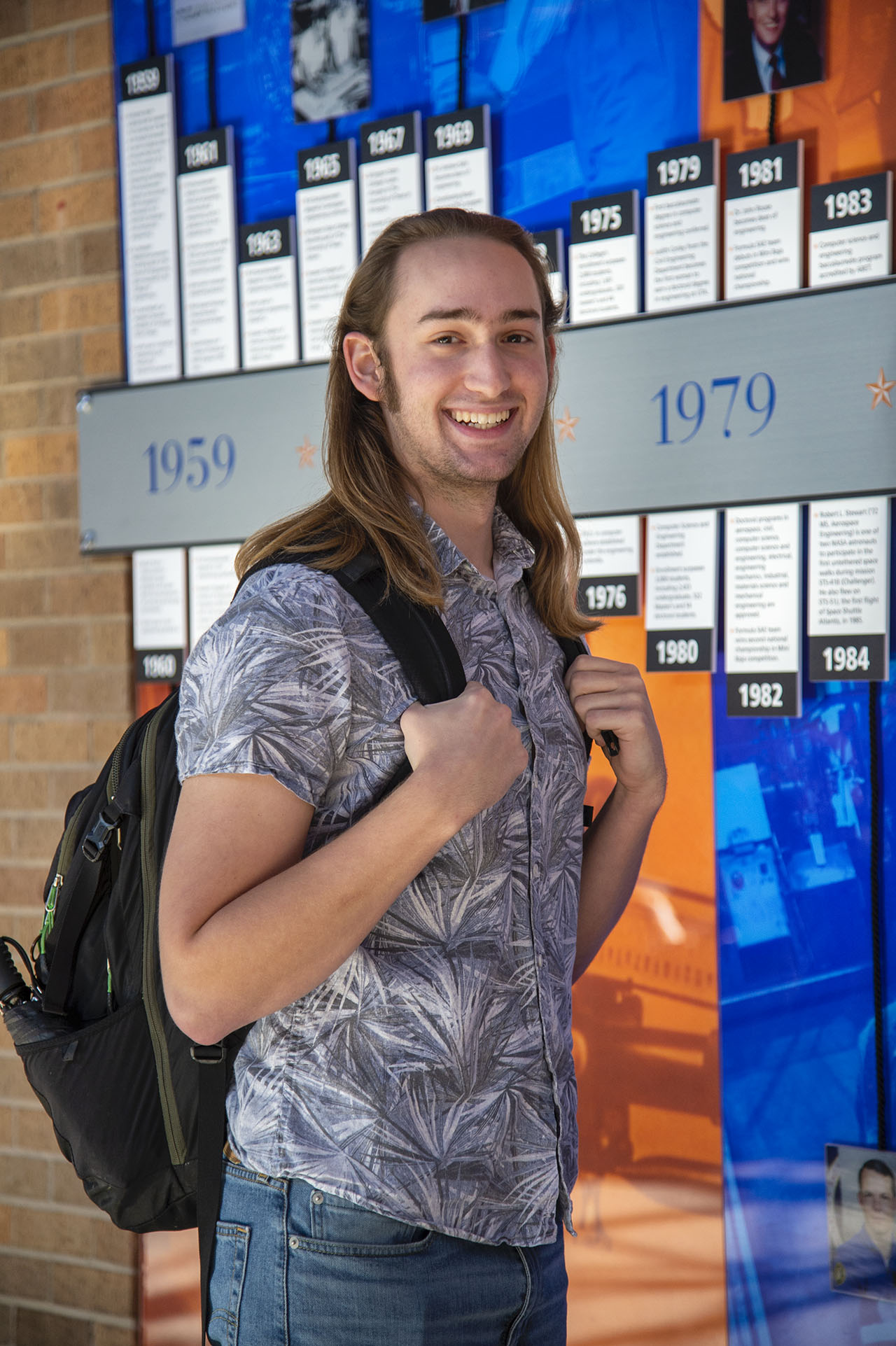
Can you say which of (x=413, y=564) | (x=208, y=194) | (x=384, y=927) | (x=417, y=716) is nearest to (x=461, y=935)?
(x=384, y=927)

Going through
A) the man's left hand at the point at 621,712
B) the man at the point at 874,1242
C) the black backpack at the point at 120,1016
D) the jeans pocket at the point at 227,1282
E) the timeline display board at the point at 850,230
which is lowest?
the man at the point at 874,1242

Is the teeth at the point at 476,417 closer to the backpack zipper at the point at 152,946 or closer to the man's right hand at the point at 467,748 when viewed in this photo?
the man's right hand at the point at 467,748

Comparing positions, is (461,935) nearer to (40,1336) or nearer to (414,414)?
(414,414)

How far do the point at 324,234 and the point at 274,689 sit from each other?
4.80ft

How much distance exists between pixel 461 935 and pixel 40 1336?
1.98 metres

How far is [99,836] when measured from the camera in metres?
1.37

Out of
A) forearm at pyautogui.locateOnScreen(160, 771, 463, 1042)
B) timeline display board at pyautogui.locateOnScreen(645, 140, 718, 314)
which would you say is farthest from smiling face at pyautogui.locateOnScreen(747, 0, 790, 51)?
forearm at pyautogui.locateOnScreen(160, 771, 463, 1042)

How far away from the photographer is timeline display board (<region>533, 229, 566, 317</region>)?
206 cm

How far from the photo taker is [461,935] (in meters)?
1.16

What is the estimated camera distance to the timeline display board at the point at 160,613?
2432 mm

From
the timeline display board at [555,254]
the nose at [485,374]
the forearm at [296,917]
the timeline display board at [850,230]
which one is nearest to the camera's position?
the forearm at [296,917]

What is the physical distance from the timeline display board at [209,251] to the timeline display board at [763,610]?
1.06 m

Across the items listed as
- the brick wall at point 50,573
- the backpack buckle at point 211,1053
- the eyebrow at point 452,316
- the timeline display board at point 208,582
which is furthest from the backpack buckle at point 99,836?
the brick wall at point 50,573

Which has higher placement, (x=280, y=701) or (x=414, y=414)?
(x=414, y=414)
